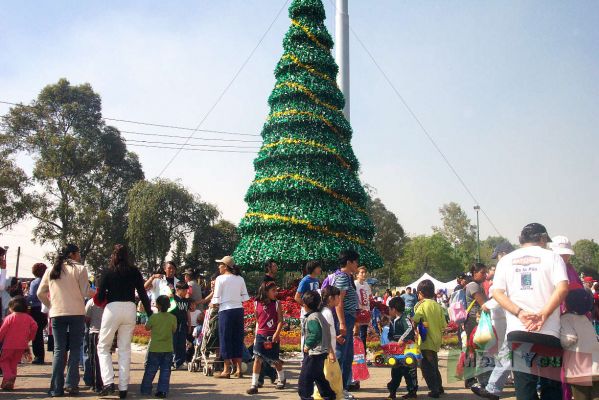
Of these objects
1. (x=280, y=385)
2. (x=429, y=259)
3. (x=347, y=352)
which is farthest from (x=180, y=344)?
(x=429, y=259)

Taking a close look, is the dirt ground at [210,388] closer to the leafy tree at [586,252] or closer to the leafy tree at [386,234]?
the leafy tree at [386,234]

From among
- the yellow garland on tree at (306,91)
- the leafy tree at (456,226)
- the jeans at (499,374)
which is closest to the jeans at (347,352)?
the jeans at (499,374)

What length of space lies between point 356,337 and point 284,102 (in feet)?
36.9

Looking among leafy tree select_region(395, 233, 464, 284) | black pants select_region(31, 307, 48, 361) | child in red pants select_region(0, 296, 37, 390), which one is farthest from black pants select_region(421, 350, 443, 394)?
leafy tree select_region(395, 233, 464, 284)

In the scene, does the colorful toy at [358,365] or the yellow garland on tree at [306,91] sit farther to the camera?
the yellow garland on tree at [306,91]

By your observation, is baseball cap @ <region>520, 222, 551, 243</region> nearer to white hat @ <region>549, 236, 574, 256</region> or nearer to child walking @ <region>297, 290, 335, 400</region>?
white hat @ <region>549, 236, 574, 256</region>

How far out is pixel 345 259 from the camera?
740cm

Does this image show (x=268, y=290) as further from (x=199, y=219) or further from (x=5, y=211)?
(x=199, y=219)

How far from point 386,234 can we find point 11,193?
31.2 metres

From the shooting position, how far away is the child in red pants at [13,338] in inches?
309

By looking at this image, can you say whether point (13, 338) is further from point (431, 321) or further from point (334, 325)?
point (431, 321)

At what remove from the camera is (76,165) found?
38.3 meters

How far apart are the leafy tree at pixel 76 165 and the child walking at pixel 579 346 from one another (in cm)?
3600

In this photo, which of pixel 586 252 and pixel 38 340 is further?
pixel 586 252
